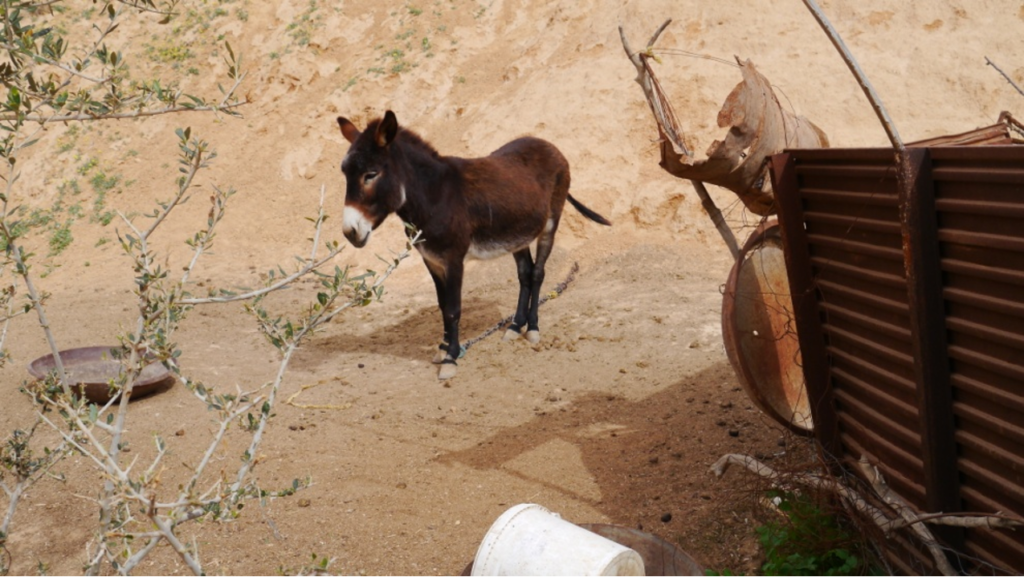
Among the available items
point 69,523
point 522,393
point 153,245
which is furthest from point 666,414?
point 153,245

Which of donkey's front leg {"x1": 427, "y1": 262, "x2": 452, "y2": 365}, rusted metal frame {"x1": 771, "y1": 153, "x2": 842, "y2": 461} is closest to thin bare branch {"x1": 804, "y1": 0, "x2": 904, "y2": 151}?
rusted metal frame {"x1": 771, "y1": 153, "x2": 842, "y2": 461}

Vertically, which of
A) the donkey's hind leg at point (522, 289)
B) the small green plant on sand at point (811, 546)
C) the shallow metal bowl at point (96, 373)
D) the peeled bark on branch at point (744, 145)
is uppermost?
the peeled bark on branch at point (744, 145)

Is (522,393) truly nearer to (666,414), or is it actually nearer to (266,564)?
(666,414)

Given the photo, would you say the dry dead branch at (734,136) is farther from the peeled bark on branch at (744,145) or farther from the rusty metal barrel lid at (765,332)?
the rusty metal barrel lid at (765,332)

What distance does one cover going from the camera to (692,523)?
349 centimetres

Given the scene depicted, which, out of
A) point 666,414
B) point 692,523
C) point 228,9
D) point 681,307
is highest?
point 228,9

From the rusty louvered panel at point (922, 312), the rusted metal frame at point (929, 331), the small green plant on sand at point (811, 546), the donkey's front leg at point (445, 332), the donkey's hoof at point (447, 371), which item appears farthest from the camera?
the donkey's front leg at point (445, 332)

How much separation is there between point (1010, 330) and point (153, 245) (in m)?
10.4

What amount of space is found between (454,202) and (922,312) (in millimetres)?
4606

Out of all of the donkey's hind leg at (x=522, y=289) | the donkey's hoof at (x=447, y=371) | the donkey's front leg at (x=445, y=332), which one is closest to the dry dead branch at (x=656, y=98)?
the donkey's hoof at (x=447, y=371)

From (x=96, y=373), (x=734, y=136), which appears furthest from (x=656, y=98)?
(x=96, y=373)

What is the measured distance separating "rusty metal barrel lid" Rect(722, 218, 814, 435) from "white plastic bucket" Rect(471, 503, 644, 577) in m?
1.12

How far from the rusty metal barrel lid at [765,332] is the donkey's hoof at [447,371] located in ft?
10.9

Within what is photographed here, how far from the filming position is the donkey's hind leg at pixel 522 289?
7168mm
